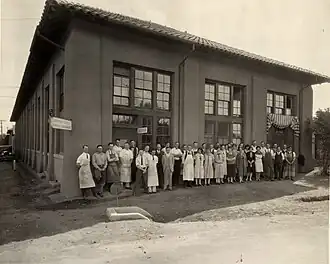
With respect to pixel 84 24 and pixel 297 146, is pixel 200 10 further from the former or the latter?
pixel 297 146

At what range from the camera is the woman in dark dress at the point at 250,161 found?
1.99 m

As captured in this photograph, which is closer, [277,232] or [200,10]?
[200,10]

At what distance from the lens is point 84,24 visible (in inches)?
60.1

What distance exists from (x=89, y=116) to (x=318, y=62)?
Answer: 4.38 ft

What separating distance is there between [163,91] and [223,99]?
13.4 inches

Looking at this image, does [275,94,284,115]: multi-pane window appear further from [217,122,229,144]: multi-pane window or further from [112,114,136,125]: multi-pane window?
[112,114,136,125]: multi-pane window

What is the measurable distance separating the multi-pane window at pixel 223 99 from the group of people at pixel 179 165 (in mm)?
218

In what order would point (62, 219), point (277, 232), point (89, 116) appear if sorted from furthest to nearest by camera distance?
point (277, 232), point (89, 116), point (62, 219)

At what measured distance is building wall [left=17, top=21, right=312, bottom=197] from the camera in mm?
1538

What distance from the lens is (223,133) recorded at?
2.02 m

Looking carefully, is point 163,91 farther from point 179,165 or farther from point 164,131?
point 179,165

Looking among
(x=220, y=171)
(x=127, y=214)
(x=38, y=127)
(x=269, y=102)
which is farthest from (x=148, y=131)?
(x=269, y=102)

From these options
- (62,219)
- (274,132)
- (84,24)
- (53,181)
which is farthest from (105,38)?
(274,132)

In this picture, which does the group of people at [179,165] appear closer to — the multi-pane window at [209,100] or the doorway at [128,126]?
the doorway at [128,126]
